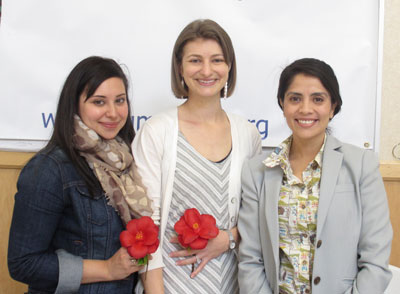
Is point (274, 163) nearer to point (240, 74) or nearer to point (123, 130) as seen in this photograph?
point (123, 130)

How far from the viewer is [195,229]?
4.28 feet

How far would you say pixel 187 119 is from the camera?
1.58 m

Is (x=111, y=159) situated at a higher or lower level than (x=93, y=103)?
lower

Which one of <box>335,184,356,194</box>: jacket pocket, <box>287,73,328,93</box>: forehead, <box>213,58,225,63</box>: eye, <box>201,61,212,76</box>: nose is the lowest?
<box>335,184,356,194</box>: jacket pocket

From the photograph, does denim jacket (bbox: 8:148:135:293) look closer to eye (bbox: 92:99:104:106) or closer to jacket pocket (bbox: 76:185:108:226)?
jacket pocket (bbox: 76:185:108:226)

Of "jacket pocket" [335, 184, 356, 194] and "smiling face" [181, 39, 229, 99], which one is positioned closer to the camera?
"jacket pocket" [335, 184, 356, 194]

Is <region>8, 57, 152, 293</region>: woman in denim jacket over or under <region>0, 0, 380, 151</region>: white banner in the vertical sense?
under

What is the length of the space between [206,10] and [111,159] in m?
1.12

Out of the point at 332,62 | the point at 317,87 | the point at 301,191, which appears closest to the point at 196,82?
the point at 317,87

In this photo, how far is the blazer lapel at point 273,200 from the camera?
4.33ft

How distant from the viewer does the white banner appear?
2072 millimetres

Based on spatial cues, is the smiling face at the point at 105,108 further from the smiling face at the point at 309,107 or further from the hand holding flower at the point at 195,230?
the smiling face at the point at 309,107

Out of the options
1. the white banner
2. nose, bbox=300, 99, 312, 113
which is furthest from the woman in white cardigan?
the white banner

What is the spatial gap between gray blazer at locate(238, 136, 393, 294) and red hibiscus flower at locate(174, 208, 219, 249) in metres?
0.21
